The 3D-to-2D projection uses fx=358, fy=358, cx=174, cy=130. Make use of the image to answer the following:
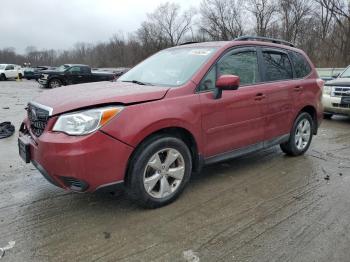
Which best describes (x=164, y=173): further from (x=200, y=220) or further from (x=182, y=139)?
(x=200, y=220)

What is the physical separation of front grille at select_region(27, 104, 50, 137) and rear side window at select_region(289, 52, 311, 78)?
3.73 metres

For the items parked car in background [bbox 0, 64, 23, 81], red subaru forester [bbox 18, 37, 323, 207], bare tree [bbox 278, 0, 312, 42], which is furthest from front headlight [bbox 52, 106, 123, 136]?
bare tree [bbox 278, 0, 312, 42]

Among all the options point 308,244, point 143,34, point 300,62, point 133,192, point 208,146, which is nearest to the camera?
point 308,244

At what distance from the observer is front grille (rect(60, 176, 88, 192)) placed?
10.4ft

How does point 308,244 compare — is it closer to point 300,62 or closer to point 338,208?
point 338,208

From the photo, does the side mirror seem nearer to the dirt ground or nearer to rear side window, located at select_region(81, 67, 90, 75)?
the dirt ground

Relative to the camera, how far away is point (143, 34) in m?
71.2

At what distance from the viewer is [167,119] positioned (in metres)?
3.56

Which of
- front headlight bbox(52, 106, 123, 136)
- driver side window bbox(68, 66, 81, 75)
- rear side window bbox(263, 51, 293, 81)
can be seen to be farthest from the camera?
driver side window bbox(68, 66, 81, 75)

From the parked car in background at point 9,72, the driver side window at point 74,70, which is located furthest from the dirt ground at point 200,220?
the parked car in background at point 9,72

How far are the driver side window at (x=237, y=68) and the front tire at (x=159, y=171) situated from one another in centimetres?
78

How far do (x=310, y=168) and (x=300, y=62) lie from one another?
169 centimetres

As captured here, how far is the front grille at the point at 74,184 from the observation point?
318 centimetres

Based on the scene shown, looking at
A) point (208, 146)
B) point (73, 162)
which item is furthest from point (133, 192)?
point (208, 146)
